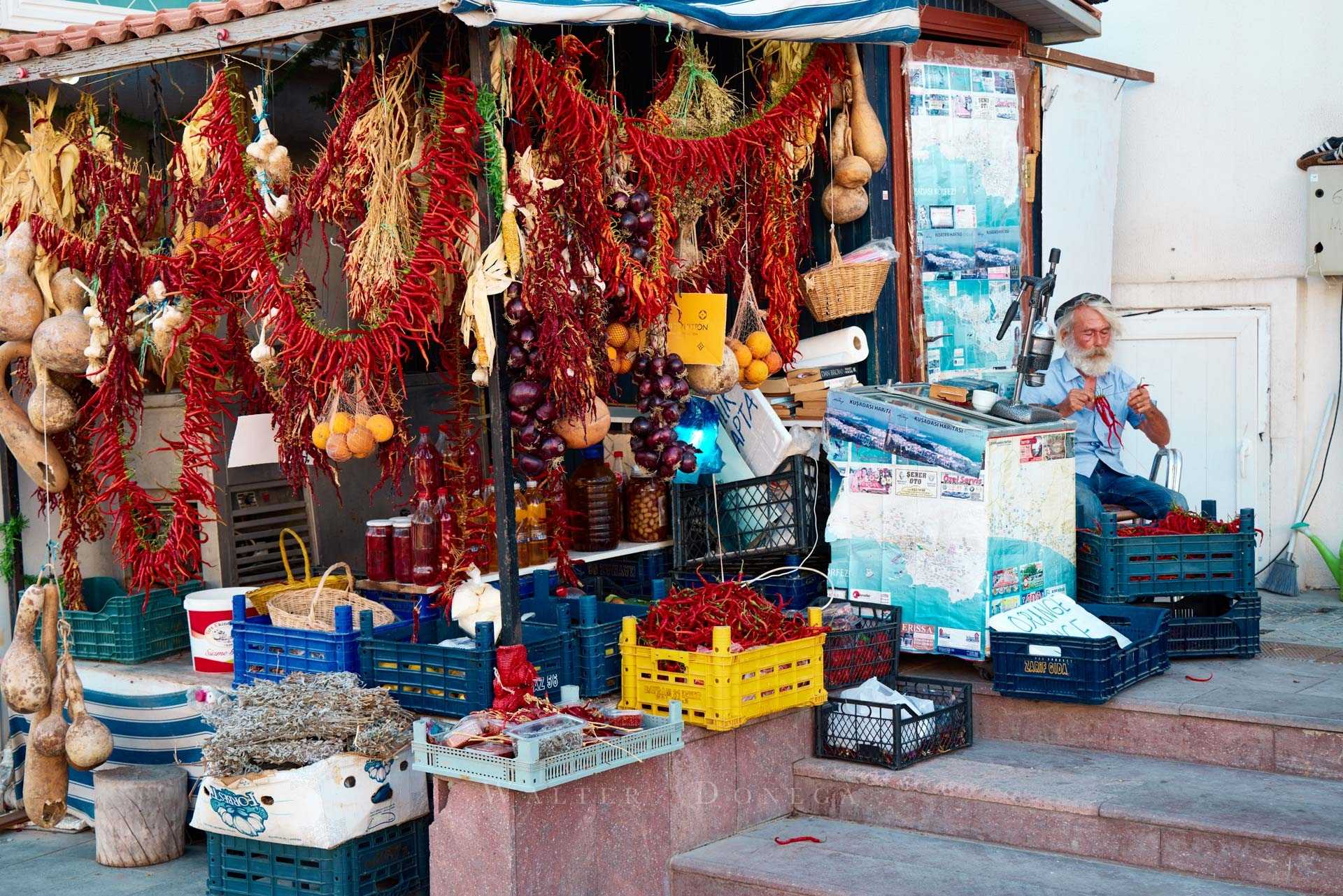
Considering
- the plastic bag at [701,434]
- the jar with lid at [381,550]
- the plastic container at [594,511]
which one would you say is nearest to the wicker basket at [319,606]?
the jar with lid at [381,550]

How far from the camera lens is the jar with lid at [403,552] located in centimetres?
689

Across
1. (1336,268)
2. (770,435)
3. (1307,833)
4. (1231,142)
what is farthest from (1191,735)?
(1231,142)

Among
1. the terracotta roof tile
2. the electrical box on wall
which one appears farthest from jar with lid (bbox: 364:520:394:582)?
the electrical box on wall

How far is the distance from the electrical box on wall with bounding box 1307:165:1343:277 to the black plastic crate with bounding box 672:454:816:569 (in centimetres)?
368

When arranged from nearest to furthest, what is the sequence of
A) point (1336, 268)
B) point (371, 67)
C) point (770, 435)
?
point (371, 67) → point (770, 435) → point (1336, 268)

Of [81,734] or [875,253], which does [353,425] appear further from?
[875,253]

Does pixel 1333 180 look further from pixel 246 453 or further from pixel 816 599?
pixel 246 453

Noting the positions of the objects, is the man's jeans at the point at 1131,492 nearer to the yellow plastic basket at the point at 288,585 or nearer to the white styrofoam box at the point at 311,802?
the yellow plastic basket at the point at 288,585

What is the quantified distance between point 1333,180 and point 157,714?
7189 mm

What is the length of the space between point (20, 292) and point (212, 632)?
5.95 ft

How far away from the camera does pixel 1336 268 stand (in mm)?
8844

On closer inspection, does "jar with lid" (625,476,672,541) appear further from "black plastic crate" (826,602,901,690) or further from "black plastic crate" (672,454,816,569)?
"black plastic crate" (826,602,901,690)

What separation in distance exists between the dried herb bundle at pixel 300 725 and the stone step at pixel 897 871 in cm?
122

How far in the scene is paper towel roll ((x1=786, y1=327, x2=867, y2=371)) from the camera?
7789 mm
